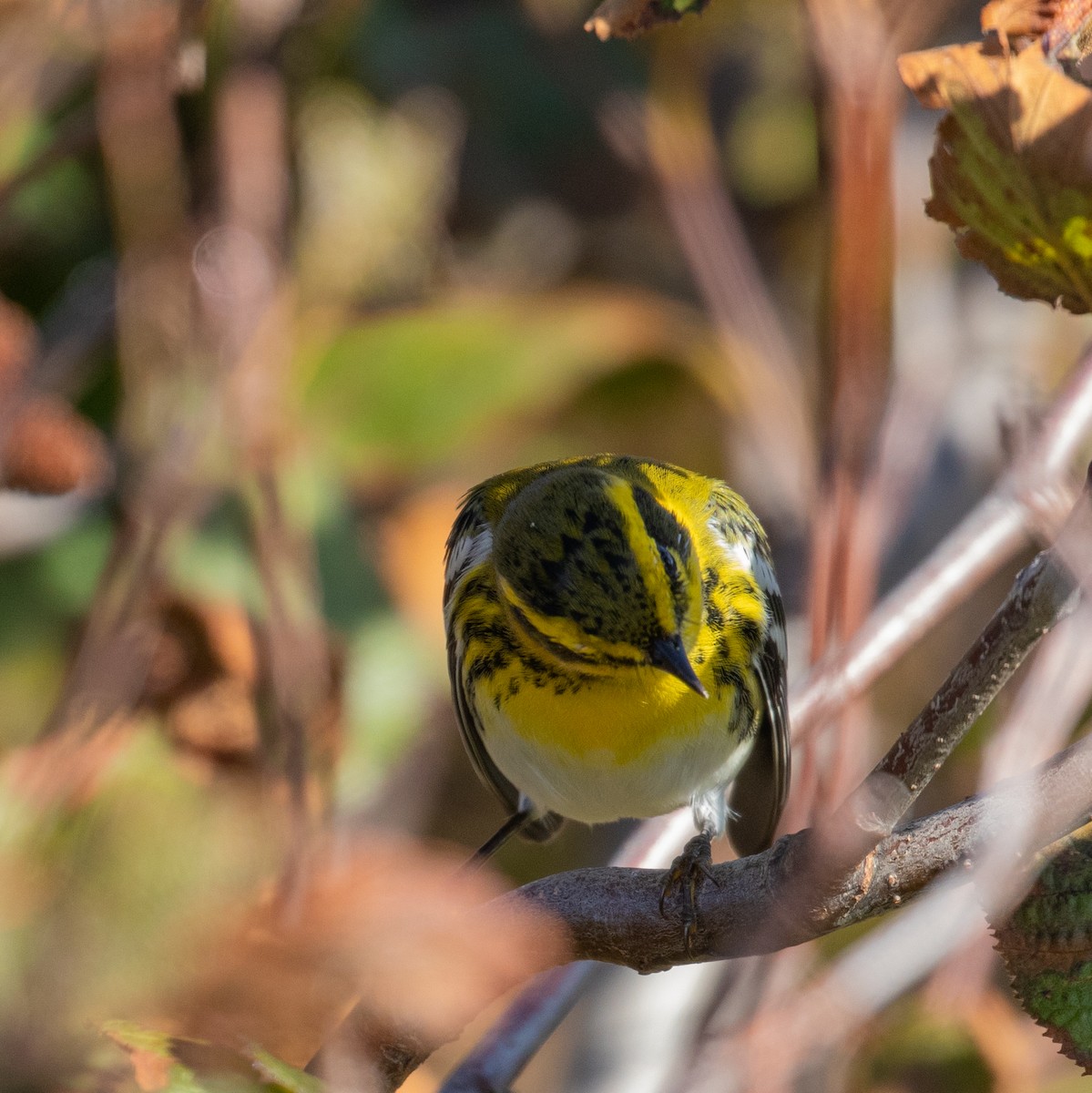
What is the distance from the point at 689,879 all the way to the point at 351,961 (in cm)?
86

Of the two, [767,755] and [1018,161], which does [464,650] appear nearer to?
[767,755]

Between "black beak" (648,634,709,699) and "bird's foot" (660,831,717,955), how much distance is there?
273 mm

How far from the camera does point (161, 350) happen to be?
132 inches

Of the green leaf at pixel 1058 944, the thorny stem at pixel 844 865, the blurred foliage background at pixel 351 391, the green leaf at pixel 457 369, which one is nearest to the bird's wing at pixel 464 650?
the blurred foliage background at pixel 351 391

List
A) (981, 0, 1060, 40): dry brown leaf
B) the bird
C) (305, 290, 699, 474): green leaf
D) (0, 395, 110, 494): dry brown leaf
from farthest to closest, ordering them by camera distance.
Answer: (305, 290, 699, 474): green leaf → (0, 395, 110, 494): dry brown leaf → the bird → (981, 0, 1060, 40): dry brown leaf

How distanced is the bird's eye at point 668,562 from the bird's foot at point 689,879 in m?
0.47

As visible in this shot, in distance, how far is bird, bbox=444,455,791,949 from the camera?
236 cm

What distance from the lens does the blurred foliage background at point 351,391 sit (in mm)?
1631

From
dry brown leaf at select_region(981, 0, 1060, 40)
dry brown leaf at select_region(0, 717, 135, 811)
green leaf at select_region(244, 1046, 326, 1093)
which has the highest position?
dry brown leaf at select_region(981, 0, 1060, 40)

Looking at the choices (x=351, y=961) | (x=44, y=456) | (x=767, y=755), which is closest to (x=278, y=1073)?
(x=351, y=961)

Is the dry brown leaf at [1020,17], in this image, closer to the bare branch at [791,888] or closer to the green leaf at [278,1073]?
the bare branch at [791,888]

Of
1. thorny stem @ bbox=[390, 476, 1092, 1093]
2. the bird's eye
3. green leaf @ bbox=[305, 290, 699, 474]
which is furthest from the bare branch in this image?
green leaf @ bbox=[305, 290, 699, 474]

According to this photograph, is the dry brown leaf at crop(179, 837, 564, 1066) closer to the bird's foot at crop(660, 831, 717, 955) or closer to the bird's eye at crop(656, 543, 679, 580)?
the bird's foot at crop(660, 831, 717, 955)

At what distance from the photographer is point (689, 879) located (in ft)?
6.40
